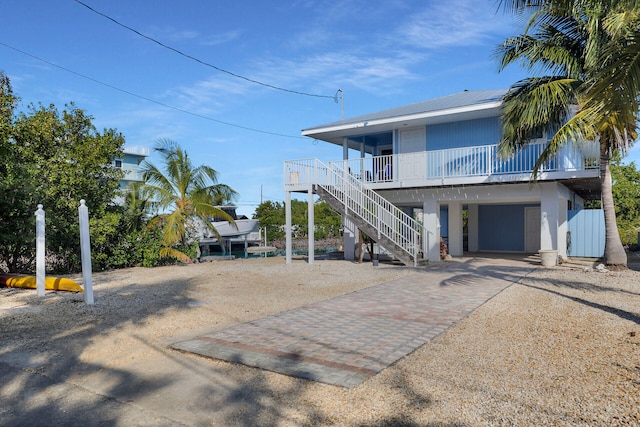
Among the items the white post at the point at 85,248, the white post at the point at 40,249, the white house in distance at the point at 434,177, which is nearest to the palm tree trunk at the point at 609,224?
the white house in distance at the point at 434,177

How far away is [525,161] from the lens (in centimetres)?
1507

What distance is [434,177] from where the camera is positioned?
1656cm

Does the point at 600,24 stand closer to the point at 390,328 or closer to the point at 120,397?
the point at 390,328

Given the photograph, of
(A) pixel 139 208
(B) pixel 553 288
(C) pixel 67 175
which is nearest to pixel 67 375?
(B) pixel 553 288

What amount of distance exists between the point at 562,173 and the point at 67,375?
1409 centimetres

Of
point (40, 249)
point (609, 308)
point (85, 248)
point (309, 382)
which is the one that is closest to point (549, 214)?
point (609, 308)

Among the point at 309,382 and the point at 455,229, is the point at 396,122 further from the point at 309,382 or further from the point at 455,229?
the point at 309,382

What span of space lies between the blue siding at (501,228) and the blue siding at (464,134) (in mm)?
5235

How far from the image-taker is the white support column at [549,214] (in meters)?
14.9

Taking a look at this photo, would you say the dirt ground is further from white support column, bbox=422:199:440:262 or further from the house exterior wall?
white support column, bbox=422:199:440:262

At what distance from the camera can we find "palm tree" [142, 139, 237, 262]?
59.9ft

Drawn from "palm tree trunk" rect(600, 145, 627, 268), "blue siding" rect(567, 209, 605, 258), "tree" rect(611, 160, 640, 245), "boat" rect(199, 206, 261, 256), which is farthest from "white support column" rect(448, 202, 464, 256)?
"boat" rect(199, 206, 261, 256)

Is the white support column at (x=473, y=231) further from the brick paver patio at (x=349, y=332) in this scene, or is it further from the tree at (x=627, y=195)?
the brick paver patio at (x=349, y=332)

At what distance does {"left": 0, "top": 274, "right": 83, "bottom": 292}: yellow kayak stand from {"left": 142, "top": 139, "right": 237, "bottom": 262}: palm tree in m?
7.01
